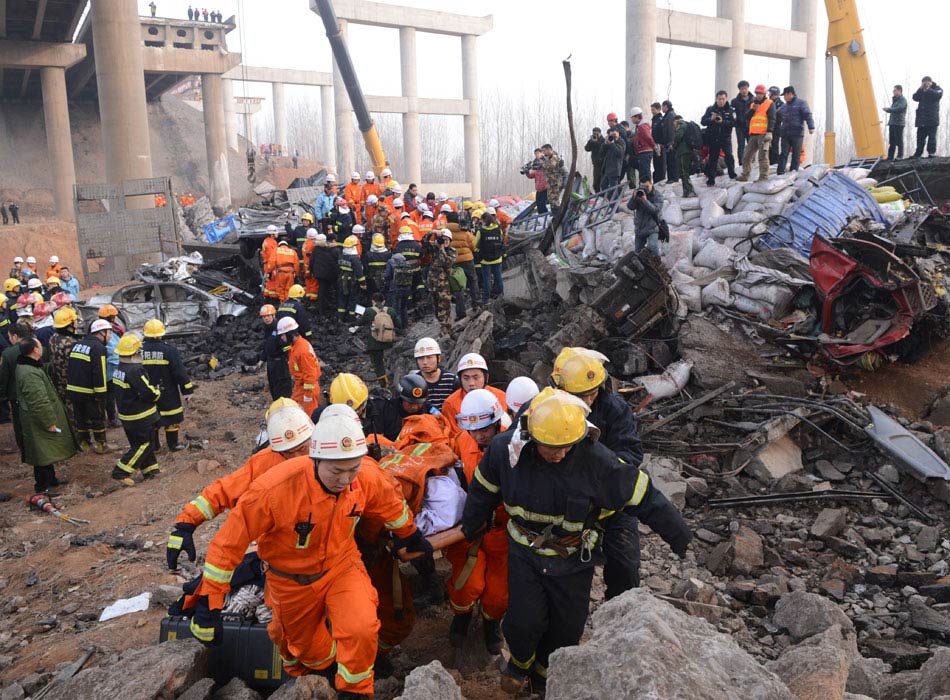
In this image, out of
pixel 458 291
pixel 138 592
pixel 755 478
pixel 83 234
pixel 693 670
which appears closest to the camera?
pixel 693 670

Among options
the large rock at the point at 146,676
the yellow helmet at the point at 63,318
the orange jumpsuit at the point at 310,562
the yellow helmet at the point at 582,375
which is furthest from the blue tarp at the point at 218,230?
the orange jumpsuit at the point at 310,562

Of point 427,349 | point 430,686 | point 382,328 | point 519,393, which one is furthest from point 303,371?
point 430,686

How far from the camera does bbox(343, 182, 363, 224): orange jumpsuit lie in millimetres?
15422

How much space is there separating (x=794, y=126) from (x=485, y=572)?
10814mm

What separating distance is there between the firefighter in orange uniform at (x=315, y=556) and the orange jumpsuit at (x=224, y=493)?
35cm

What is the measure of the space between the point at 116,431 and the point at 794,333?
29.9 ft

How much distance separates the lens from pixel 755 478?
7.04m

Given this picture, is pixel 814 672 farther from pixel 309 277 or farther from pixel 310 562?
pixel 309 277

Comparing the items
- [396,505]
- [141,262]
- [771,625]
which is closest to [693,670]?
[396,505]

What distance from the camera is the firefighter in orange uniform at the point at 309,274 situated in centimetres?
1366

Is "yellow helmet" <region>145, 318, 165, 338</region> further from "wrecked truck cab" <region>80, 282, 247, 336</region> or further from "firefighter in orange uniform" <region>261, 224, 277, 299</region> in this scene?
"wrecked truck cab" <region>80, 282, 247, 336</region>

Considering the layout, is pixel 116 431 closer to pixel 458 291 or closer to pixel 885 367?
pixel 458 291

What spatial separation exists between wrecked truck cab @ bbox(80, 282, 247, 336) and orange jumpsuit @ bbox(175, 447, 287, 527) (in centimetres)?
1045

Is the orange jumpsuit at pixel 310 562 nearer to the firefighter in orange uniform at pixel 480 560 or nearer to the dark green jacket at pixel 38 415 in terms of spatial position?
the firefighter in orange uniform at pixel 480 560
